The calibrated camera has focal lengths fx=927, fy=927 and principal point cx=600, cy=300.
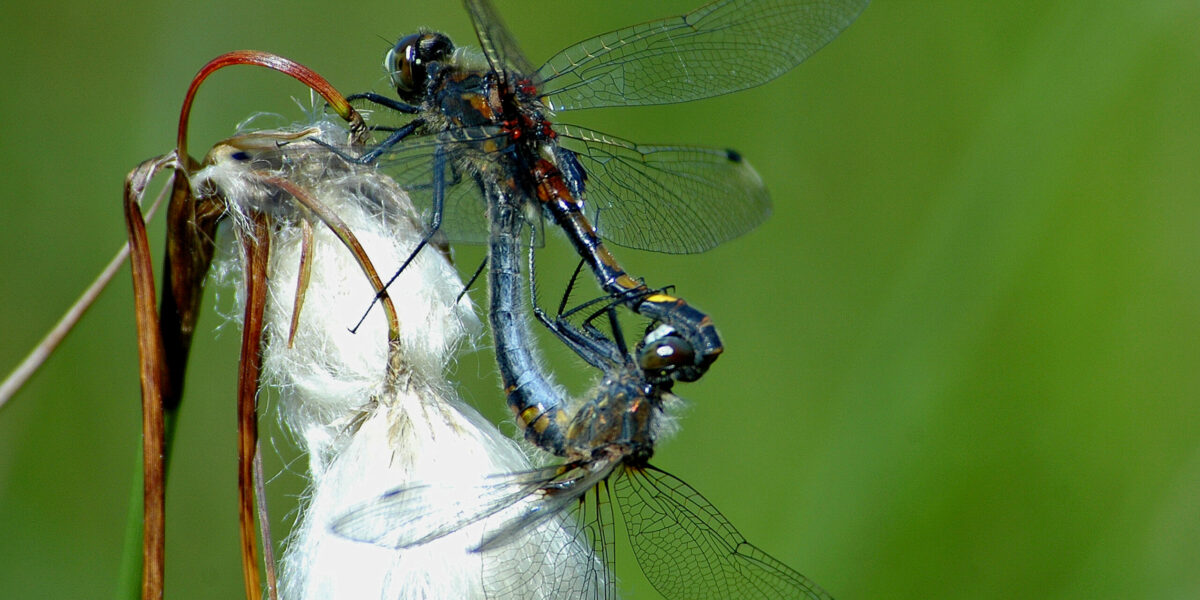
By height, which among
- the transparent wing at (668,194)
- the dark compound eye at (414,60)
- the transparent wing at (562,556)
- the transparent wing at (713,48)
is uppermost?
the transparent wing at (713,48)

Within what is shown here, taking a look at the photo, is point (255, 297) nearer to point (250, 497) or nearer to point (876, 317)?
point (250, 497)

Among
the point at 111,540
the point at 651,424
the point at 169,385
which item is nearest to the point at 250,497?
the point at 169,385

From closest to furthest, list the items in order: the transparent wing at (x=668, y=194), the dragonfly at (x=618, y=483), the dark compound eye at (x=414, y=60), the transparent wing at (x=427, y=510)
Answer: the transparent wing at (x=427, y=510)
the dragonfly at (x=618, y=483)
the dark compound eye at (x=414, y=60)
the transparent wing at (x=668, y=194)

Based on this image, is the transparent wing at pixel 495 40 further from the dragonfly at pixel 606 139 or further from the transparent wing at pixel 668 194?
the transparent wing at pixel 668 194

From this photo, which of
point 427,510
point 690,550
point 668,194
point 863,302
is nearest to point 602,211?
point 668,194

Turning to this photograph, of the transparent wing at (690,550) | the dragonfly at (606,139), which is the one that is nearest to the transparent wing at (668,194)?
the dragonfly at (606,139)

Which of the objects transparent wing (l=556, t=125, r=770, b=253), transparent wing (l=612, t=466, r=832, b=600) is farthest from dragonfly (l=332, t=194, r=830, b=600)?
transparent wing (l=556, t=125, r=770, b=253)

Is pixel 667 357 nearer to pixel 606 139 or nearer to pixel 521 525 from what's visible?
pixel 521 525

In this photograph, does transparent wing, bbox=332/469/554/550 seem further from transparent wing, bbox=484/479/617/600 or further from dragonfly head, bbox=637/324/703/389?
dragonfly head, bbox=637/324/703/389
